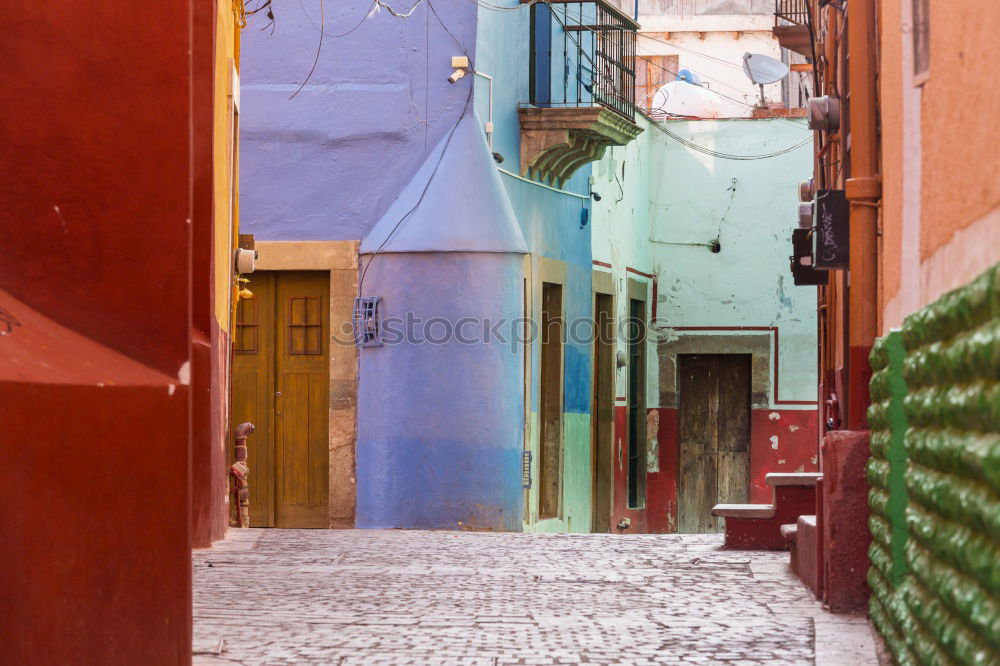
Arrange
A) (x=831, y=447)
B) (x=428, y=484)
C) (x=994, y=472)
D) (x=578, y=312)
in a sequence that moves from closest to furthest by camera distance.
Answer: (x=994, y=472), (x=831, y=447), (x=428, y=484), (x=578, y=312)

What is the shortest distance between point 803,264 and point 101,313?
25.4ft

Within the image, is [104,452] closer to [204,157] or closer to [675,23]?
[204,157]

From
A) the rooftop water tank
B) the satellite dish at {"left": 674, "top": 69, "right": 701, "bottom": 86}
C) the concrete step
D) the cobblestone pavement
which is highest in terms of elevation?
the satellite dish at {"left": 674, "top": 69, "right": 701, "bottom": 86}

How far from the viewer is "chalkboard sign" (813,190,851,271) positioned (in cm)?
882

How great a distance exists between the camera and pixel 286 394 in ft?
53.5

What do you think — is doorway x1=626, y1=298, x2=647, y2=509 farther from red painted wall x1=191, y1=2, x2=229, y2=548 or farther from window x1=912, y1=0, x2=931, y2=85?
window x1=912, y1=0, x2=931, y2=85

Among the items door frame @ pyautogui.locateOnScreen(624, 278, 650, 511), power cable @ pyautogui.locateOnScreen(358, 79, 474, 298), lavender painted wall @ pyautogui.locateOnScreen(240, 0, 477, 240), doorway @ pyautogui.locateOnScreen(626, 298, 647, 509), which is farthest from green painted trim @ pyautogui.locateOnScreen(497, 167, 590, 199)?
doorway @ pyautogui.locateOnScreen(626, 298, 647, 509)

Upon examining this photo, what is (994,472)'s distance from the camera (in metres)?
3.92

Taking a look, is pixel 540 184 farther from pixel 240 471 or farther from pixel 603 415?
pixel 240 471

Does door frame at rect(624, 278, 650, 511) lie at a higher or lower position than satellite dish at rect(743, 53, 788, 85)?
lower

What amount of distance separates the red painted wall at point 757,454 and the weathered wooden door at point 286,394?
8031 mm

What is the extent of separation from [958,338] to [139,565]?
111 inches

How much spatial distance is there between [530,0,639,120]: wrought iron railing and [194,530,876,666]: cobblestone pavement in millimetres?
6804

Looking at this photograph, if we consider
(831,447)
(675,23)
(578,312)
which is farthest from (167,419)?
(675,23)
